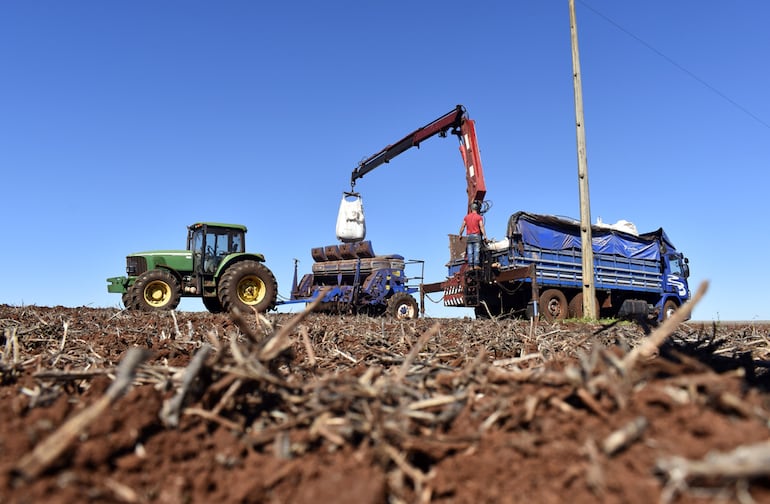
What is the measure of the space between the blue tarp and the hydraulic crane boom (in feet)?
5.03

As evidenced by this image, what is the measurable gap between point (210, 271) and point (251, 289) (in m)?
1.21

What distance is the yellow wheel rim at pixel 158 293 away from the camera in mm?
13023

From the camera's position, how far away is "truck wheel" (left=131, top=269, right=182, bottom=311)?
12555 mm

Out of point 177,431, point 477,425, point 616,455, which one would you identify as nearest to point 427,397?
point 477,425

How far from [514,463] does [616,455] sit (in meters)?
0.28

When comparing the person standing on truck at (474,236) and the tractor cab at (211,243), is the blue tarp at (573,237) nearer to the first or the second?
the person standing on truck at (474,236)

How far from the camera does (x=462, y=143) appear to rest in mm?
17094

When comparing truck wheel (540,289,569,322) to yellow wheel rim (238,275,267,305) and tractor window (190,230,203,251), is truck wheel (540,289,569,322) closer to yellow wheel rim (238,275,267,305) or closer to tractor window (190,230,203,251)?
yellow wheel rim (238,275,267,305)

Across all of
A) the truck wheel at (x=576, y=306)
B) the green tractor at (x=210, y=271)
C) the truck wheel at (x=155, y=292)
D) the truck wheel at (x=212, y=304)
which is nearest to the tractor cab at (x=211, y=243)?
the green tractor at (x=210, y=271)

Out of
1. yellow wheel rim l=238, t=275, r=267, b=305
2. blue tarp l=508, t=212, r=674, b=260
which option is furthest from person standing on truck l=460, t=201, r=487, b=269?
yellow wheel rim l=238, t=275, r=267, b=305

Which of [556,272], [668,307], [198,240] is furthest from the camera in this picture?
[668,307]

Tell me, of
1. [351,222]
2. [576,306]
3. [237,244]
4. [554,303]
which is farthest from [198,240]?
[576,306]

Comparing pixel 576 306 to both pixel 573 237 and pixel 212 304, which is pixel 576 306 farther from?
pixel 212 304

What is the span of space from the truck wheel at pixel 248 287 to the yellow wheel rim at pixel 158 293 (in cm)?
134
